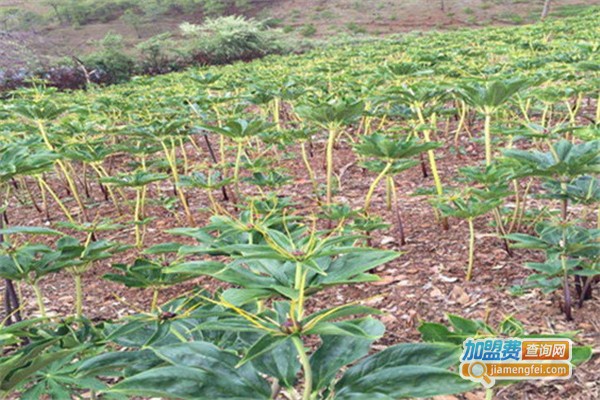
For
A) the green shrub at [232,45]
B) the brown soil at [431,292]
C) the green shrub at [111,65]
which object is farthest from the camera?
the green shrub at [232,45]

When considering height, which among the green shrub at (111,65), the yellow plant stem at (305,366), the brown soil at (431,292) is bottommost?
the brown soil at (431,292)

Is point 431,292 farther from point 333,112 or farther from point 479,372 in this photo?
→ point 479,372

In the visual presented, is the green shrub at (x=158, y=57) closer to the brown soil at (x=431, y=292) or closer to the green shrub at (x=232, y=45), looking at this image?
the green shrub at (x=232, y=45)

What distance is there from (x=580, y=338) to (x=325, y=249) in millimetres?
1276

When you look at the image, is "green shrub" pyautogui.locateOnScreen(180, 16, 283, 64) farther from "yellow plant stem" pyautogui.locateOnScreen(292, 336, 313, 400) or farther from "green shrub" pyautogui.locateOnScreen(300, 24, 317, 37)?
"yellow plant stem" pyautogui.locateOnScreen(292, 336, 313, 400)

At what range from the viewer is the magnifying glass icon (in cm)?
94

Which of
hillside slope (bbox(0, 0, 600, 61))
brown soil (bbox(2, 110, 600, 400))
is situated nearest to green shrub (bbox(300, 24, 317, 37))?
hillside slope (bbox(0, 0, 600, 61))

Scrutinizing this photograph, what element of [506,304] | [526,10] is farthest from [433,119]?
[526,10]

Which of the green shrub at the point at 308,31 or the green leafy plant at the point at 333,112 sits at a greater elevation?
the green leafy plant at the point at 333,112

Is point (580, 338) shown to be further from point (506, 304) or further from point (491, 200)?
point (491, 200)

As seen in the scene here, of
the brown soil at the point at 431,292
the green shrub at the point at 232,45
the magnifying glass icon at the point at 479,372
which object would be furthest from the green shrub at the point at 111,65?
the magnifying glass icon at the point at 479,372

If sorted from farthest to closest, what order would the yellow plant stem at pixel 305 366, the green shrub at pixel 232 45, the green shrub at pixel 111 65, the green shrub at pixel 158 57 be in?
the green shrub at pixel 232 45, the green shrub at pixel 158 57, the green shrub at pixel 111 65, the yellow plant stem at pixel 305 366

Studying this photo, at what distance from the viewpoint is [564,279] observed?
1771mm

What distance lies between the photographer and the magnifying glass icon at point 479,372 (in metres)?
0.94
